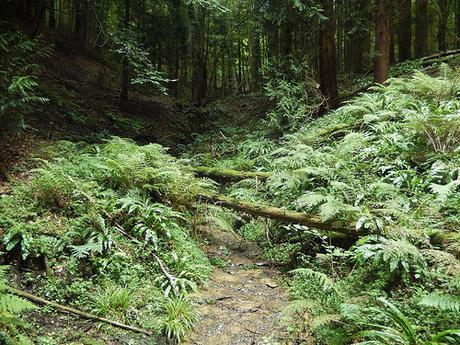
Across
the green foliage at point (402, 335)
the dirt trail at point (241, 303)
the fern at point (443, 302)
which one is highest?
the fern at point (443, 302)

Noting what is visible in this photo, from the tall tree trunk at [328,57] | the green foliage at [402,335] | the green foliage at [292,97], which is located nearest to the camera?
the green foliage at [402,335]

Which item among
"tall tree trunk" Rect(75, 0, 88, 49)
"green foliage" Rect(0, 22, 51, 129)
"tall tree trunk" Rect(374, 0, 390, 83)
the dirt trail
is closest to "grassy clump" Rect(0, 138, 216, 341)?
the dirt trail

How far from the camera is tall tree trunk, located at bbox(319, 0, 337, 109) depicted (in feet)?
39.2

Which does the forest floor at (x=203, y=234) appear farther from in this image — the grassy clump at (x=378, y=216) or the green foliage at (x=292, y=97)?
the green foliage at (x=292, y=97)

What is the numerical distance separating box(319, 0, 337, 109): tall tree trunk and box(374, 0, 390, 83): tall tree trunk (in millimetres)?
1483

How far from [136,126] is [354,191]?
366 inches

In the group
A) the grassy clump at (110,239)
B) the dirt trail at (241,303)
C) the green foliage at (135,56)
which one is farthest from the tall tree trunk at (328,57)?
the dirt trail at (241,303)

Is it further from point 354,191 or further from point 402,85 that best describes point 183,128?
point 354,191

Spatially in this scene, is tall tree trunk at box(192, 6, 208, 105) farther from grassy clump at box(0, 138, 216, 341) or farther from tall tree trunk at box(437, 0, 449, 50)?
grassy clump at box(0, 138, 216, 341)

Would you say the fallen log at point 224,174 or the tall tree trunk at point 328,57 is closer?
the fallen log at point 224,174

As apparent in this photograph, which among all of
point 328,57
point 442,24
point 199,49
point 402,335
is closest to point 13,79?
point 402,335

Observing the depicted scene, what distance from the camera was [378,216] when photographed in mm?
5184

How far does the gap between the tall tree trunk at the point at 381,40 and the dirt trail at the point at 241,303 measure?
25.7 feet

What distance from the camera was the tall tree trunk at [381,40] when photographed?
10.8 m
